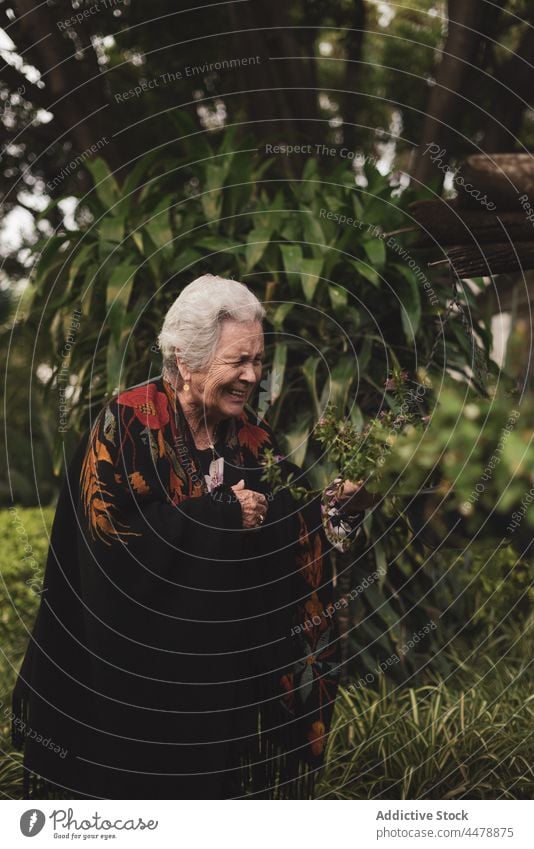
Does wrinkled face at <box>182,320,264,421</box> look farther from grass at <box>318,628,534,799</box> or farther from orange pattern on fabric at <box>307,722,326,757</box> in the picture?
grass at <box>318,628,534,799</box>

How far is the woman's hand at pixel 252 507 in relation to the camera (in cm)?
265

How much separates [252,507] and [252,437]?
0.35 metres

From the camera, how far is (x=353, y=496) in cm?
284

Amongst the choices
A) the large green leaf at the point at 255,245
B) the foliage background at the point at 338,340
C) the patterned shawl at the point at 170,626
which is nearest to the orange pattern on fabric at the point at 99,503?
the patterned shawl at the point at 170,626

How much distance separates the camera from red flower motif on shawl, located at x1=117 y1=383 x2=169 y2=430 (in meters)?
2.73

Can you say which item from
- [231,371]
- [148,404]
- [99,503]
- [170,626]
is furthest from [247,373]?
[170,626]

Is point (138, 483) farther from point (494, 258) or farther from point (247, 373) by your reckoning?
point (494, 258)

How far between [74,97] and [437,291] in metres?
2.65

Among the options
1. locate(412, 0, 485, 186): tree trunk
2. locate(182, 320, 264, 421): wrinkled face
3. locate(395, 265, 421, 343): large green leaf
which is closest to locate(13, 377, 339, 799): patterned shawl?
locate(182, 320, 264, 421): wrinkled face

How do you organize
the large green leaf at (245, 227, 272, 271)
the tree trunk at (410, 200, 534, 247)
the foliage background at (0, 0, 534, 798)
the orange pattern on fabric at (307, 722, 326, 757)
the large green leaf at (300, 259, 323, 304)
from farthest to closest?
the large green leaf at (245, 227, 272, 271), the large green leaf at (300, 259, 323, 304), the foliage background at (0, 0, 534, 798), the tree trunk at (410, 200, 534, 247), the orange pattern on fabric at (307, 722, 326, 757)

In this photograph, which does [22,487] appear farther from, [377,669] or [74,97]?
[377,669]

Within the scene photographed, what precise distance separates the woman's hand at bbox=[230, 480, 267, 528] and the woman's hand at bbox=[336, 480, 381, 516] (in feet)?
0.93

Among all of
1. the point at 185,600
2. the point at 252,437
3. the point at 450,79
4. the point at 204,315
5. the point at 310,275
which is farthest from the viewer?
the point at 450,79

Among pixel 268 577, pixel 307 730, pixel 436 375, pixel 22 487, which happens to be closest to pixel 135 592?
pixel 268 577
